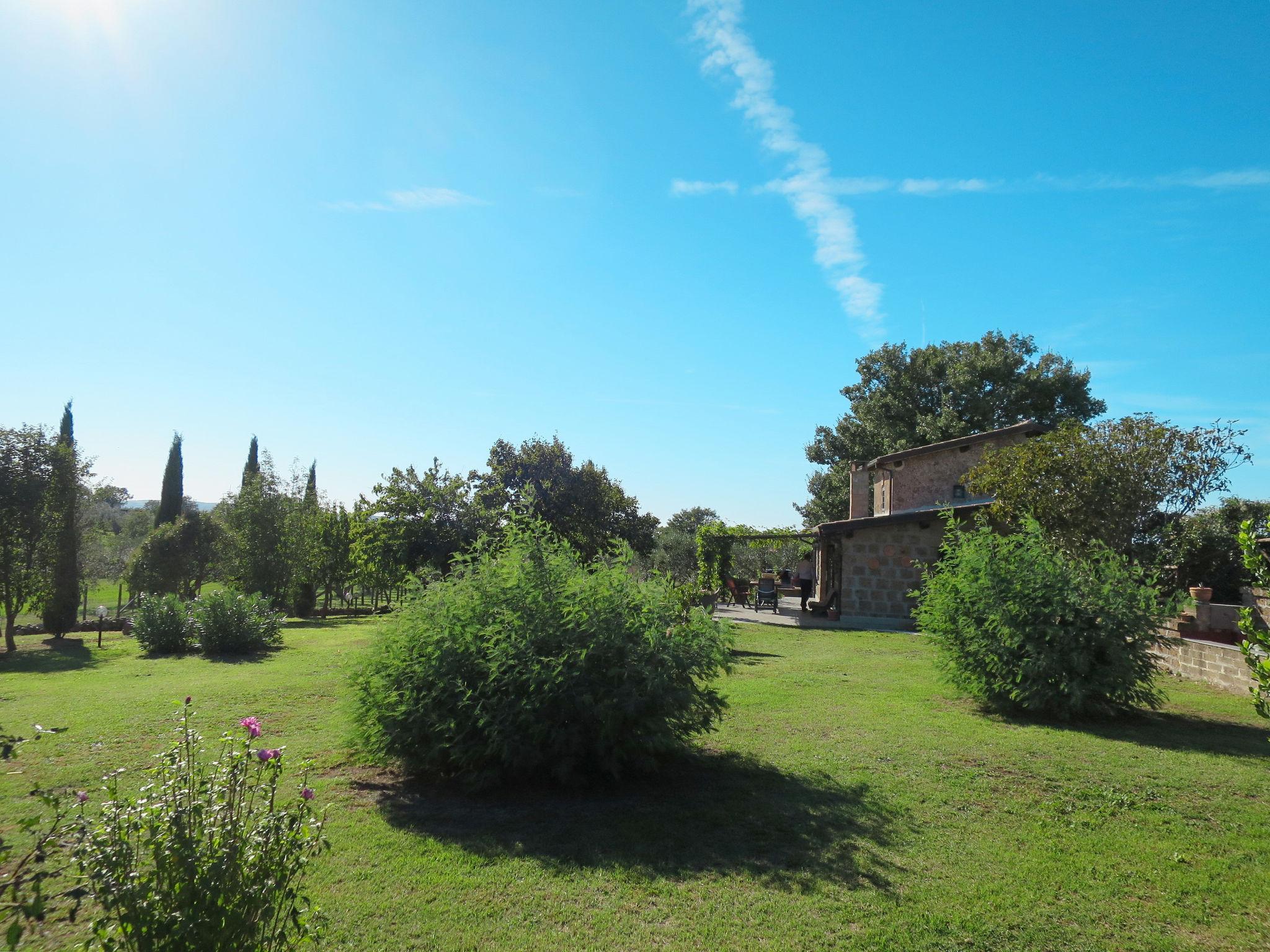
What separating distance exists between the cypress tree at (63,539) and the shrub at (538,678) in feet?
60.3

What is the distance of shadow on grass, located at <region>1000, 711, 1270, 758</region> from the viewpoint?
751 centimetres

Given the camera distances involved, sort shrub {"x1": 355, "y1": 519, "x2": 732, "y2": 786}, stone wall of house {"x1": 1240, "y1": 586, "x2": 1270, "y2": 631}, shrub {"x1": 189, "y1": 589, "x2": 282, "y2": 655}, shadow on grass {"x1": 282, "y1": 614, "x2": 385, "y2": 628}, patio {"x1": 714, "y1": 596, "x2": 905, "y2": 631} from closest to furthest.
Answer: shrub {"x1": 355, "y1": 519, "x2": 732, "y2": 786}
stone wall of house {"x1": 1240, "y1": 586, "x2": 1270, "y2": 631}
shrub {"x1": 189, "y1": 589, "x2": 282, "y2": 655}
patio {"x1": 714, "y1": 596, "x2": 905, "y2": 631}
shadow on grass {"x1": 282, "y1": 614, "x2": 385, "y2": 628}

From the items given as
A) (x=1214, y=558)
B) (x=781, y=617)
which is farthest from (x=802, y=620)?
(x=1214, y=558)

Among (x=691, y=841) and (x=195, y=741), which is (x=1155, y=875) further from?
(x=195, y=741)

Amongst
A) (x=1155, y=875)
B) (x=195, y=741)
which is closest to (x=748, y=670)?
(x=1155, y=875)

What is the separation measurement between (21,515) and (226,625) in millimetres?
6838

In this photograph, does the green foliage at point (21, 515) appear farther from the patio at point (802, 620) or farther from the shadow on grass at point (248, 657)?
the patio at point (802, 620)

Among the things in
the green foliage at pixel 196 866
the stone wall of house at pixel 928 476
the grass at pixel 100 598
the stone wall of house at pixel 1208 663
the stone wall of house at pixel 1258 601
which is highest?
the stone wall of house at pixel 928 476

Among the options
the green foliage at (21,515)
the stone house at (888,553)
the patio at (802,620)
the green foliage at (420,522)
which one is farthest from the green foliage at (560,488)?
the green foliage at (21,515)

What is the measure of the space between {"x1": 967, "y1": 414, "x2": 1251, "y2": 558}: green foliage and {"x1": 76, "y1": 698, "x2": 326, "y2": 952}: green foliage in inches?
524

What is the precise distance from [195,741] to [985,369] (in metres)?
40.6

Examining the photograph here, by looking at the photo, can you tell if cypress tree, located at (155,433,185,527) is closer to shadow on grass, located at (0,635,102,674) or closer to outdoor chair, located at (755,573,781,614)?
shadow on grass, located at (0,635,102,674)

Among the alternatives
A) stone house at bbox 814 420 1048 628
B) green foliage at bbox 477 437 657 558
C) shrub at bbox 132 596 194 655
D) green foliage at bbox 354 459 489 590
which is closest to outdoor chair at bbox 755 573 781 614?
stone house at bbox 814 420 1048 628

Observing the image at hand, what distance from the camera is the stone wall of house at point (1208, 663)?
10688 millimetres
